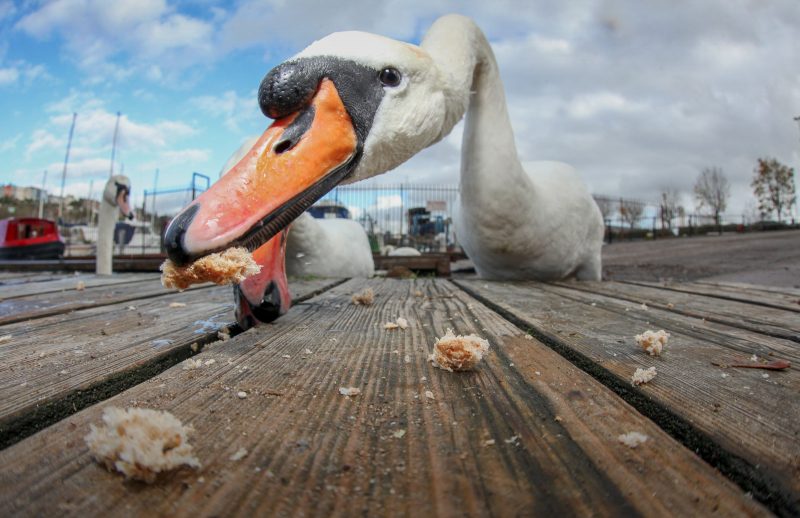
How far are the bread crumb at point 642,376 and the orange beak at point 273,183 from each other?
29.9 inches

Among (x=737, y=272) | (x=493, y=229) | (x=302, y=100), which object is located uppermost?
(x=302, y=100)

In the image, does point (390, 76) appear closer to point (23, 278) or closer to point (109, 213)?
point (23, 278)

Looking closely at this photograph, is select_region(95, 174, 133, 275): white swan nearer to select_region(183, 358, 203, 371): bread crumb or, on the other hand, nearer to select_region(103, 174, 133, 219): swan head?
select_region(103, 174, 133, 219): swan head

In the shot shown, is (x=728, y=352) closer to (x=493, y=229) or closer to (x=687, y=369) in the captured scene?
(x=687, y=369)

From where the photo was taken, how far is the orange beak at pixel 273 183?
3.05 ft

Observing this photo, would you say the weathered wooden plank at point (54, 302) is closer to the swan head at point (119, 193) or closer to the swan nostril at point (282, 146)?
the swan nostril at point (282, 146)

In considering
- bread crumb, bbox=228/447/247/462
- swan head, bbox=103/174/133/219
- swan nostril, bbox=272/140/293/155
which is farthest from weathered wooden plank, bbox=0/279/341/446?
swan head, bbox=103/174/133/219

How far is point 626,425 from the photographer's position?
58cm

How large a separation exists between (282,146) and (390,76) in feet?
1.71

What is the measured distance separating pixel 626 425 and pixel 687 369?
0.34 meters

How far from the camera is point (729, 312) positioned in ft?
5.10

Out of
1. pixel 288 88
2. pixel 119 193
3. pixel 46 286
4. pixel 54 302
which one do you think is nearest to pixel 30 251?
pixel 119 193

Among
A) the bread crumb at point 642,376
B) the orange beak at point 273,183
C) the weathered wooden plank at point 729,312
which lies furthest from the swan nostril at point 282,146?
the weathered wooden plank at point 729,312

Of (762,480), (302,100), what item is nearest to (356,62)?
(302,100)
